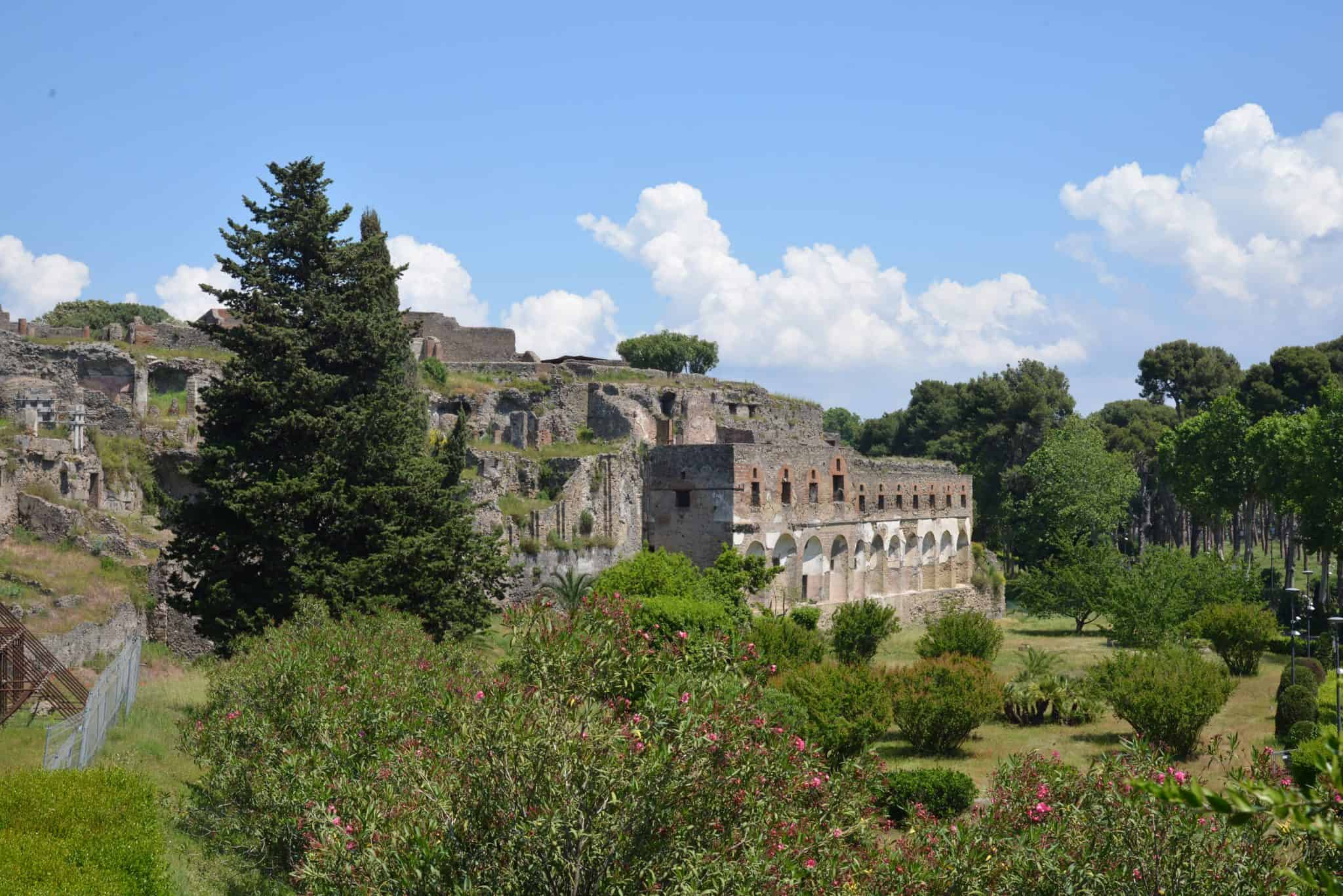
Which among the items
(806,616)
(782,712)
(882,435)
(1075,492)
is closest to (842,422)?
(882,435)

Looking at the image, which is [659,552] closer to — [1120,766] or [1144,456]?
[1120,766]

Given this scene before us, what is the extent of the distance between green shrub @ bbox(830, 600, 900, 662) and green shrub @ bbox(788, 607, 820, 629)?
112 cm

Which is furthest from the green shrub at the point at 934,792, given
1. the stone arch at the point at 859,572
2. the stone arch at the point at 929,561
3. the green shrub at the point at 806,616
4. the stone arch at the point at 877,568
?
the stone arch at the point at 929,561

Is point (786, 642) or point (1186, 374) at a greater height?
point (1186, 374)

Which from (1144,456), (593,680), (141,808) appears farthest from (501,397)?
(1144,456)

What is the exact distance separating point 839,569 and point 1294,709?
22.8 metres

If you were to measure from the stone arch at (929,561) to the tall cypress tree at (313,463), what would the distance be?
3126 centimetres

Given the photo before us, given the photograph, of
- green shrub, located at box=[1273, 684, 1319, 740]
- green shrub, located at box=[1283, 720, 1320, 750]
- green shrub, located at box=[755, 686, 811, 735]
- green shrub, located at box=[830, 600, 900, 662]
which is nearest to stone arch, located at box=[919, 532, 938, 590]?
green shrub, located at box=[830, 600, 900, 662]

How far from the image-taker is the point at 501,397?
45.7 m

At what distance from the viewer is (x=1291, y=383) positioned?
57.1 m

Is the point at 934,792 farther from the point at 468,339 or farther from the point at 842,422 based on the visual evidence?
the point at 842,422

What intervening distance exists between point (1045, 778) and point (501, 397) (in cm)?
3832

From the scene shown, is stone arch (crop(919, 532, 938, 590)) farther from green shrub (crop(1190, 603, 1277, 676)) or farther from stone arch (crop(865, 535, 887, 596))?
green shrub (crop(1190, 603, 1277, 676))

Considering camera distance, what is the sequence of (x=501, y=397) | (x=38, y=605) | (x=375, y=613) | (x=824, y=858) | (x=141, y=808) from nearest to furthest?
1. (x=824, y=858)
2. (x=141, y=808)
3. (x=375, y=613)
4. (x=38, y=605)
5. (x=501, y=397)
